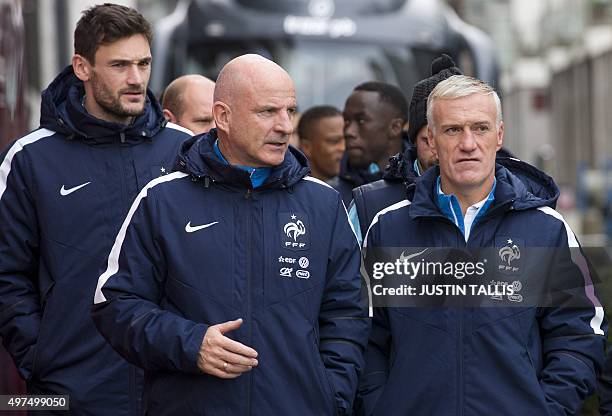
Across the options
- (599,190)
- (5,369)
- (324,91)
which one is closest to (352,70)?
(324,91)

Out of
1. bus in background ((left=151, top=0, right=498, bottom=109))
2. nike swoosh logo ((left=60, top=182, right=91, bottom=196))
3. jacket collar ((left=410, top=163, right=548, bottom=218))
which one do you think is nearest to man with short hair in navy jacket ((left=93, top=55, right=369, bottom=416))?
jacket collar ((left=410, top=163, right=548, bottom=218))

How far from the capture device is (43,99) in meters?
5.17

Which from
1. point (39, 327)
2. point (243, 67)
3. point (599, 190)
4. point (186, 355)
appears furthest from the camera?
point (599, 190)

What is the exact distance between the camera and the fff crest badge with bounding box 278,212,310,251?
418 centimetres

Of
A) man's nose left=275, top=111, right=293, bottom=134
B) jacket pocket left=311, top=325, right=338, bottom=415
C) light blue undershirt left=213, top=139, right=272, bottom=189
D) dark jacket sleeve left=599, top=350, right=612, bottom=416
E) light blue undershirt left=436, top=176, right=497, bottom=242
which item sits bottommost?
dark jacket sleeve left=599, top=350, right=612, bottom=416

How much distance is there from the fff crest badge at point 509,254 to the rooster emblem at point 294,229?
0.60m

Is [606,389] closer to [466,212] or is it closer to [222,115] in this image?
[466,212]

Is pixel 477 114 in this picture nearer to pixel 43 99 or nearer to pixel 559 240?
pixel 559 240

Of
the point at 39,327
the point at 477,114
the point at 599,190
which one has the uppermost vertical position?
the point at 477,114

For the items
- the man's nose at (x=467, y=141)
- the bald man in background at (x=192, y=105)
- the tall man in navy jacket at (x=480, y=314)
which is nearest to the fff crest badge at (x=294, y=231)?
the tall man in navy jacket at (x=480, y=314)

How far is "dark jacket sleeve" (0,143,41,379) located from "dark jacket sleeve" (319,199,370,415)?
1.20 meters

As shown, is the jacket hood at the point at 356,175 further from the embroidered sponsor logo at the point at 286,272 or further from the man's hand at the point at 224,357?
the man's hand at the point at 224,357

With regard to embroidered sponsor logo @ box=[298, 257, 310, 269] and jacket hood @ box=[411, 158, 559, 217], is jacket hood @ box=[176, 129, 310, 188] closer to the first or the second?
embroidered sponsor logo @ box=[298, 257, 310, 269]

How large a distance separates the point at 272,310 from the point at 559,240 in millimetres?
935
